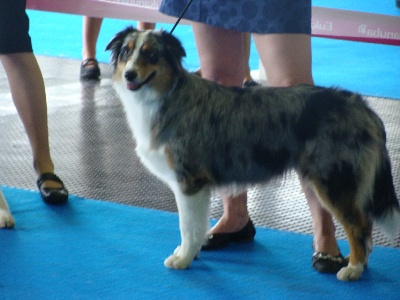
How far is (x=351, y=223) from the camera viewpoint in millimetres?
2660

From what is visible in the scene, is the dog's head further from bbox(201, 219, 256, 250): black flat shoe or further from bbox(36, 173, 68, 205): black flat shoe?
bbox(36, 173, 68, 205): black flat shoe

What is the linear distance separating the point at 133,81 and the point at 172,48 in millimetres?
194

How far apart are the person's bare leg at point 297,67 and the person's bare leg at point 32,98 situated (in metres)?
1.26

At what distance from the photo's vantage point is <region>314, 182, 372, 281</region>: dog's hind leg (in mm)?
2637

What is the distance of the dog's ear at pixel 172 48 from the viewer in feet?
8.77

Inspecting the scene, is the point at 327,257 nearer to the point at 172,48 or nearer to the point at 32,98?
the point at 172,48

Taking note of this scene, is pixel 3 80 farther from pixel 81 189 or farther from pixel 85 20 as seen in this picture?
pixel 81 189

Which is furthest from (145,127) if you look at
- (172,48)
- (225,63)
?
(225,63)

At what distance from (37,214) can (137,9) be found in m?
3.06

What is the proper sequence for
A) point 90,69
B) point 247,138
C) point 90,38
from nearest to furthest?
point 247,138
point 90,69
point 90,38

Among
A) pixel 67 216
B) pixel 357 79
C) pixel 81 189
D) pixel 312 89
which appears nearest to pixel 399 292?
pixel 312 89

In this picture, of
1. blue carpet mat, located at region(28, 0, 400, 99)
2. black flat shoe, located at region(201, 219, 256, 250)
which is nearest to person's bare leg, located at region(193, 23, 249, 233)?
black flat shoe, located at region(201, 219, 256, 250)

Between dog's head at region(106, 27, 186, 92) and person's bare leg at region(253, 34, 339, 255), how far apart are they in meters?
0.38

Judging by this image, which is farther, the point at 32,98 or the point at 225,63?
the point at 32,98
